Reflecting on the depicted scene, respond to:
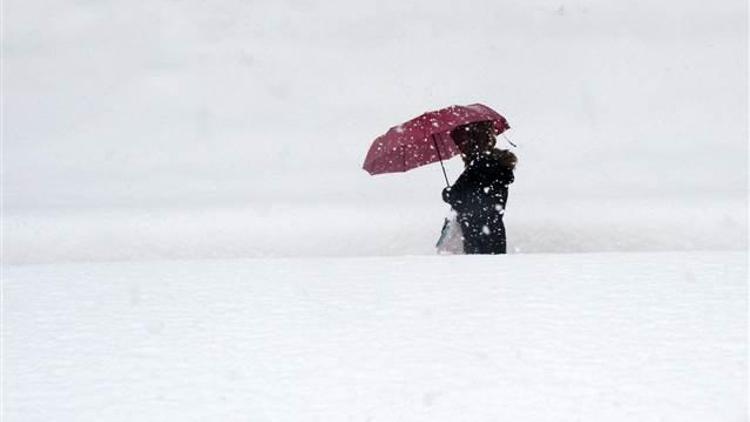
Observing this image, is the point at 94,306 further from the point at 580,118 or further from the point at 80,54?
the point at 80,54

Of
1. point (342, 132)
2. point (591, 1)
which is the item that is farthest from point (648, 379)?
point (591, 1)

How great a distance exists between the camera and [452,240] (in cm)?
517

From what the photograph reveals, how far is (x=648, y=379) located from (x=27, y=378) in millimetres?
1719

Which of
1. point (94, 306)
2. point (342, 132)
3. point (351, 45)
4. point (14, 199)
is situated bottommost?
point (94, 306)

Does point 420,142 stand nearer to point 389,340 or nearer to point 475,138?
point 475,138

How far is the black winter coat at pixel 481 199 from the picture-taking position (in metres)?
5.08

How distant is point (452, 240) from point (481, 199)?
236 millimetres

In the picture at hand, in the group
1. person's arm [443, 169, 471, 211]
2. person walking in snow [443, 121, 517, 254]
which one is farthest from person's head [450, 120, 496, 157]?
person's arm [443, 169, 471, 211]

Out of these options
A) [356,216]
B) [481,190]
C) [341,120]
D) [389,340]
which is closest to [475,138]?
[481,190]

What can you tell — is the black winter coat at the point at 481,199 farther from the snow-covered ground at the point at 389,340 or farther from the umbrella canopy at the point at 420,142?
the snow-covered ground at the point at 389,340

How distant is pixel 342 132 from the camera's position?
10.2m

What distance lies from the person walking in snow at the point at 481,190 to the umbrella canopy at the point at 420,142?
172 mm

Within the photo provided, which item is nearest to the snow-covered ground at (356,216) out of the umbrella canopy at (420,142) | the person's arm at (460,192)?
the person's arm at (460,192)

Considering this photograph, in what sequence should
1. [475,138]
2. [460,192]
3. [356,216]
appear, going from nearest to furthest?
[460,192]
[475,138]
[356,216]
